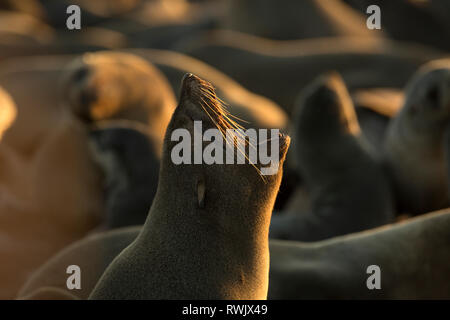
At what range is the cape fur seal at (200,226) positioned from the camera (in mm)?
1768

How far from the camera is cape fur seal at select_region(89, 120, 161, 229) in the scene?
3.32 m


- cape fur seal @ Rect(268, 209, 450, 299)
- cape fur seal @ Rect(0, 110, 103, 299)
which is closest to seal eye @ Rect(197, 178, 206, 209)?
cape fur seal @ Rect(268, 209, 450, 299)

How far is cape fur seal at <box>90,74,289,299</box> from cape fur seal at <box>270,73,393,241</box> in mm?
1679

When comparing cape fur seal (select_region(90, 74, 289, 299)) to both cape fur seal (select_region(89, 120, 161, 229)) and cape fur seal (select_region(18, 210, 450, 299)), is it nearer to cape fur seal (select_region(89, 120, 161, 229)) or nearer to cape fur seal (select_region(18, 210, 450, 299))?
cape fur seal (select_region(18, 210, 450, 299))

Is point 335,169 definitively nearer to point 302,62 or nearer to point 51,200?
point 51,200

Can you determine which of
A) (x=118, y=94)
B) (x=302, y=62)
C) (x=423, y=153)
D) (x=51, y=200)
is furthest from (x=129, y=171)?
(x=302, y=62)

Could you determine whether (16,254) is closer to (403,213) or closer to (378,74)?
(403,213)

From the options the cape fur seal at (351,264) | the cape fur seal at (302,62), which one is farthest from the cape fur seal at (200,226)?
the cape fur seal at (302,62)

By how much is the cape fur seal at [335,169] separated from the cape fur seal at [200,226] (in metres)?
1.68

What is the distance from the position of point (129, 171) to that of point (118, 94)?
878mm

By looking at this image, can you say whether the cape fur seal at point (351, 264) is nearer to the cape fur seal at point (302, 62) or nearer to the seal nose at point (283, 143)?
the seal nose at point (283, 143)

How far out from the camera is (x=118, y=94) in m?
4.16

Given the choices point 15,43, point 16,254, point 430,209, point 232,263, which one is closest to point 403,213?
point 430,209

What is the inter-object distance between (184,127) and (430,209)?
2.28 metres
